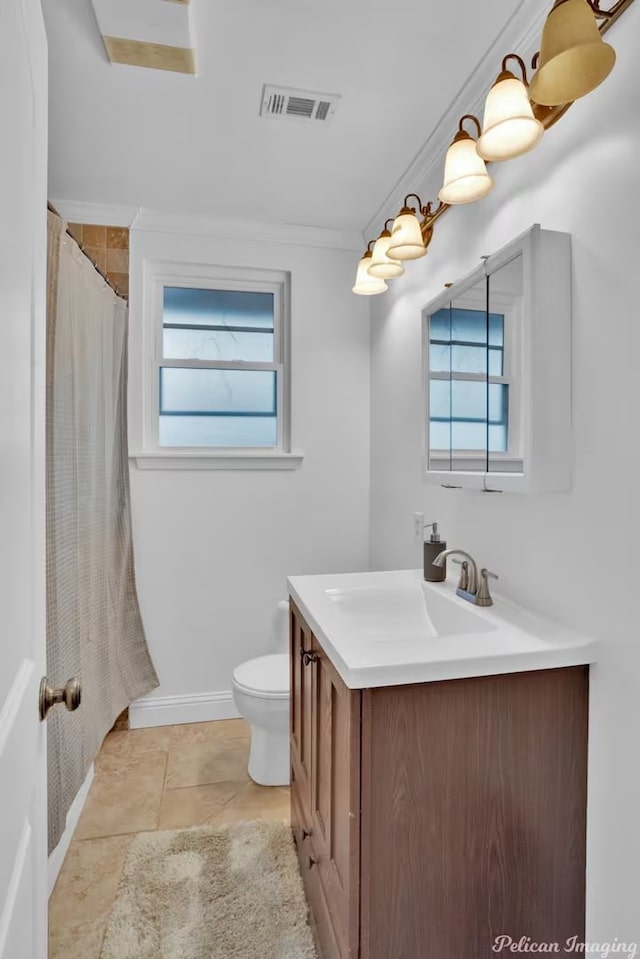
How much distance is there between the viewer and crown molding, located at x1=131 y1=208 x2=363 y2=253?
96.3 inches

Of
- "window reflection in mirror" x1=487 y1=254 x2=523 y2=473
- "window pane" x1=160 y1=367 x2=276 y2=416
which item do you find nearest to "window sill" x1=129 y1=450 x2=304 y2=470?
"window pane" x1=160 y1=367 x2=276 y2=416

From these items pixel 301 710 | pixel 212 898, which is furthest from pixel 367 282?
pixel 212 898

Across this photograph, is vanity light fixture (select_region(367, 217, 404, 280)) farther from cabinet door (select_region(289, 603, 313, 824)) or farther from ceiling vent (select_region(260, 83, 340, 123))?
cabinet door (select_region(289, 603, 313, 824))

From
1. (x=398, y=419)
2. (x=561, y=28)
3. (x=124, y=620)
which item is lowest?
(x=124, y=620)

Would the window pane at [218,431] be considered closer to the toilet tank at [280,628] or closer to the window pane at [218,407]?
the window pane at [218,407]

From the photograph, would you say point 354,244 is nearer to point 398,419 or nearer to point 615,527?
point 398,419

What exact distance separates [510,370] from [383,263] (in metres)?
0.75

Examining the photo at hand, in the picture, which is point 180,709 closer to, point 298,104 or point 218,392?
point 218,392

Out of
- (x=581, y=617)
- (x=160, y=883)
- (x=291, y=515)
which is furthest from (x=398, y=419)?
(x=160, y=883)

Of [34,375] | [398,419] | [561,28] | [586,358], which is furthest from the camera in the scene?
[398,419]

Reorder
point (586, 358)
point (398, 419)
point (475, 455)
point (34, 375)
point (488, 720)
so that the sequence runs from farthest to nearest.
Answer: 1. point (398, 419)
2. point (475, 455)
3. point (586, 358)
4. point (488, 720)
5. point (34, 375)

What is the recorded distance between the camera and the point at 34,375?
2.66 feet

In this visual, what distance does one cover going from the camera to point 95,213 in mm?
2383

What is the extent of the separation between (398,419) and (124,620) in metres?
1.53
